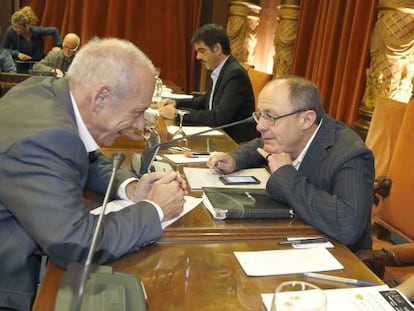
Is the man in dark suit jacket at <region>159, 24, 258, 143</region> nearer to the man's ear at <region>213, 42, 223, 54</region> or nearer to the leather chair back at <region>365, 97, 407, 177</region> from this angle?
the man's ear at <region>213, 42, 223, 54</region>

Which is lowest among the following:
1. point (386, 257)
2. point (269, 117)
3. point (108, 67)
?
point (386, 257)

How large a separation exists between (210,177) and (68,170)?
70 cm

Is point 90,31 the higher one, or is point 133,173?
point 90,31

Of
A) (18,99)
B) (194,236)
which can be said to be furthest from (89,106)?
(194,236)

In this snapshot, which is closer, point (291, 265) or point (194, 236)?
point (291, 265)

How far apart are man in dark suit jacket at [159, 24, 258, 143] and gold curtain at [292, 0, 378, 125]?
0.68 metres

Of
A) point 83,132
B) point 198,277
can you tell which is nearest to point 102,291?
point 198,277

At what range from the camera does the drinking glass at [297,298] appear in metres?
0.76

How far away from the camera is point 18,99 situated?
3.68 ft

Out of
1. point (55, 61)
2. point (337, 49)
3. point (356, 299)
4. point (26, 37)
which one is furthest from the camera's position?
point (26, 37)

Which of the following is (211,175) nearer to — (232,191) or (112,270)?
Answer: (232,191)

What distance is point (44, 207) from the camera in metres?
0.92

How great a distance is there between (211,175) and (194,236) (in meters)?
0.51

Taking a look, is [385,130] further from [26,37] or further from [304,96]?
[26,37]
